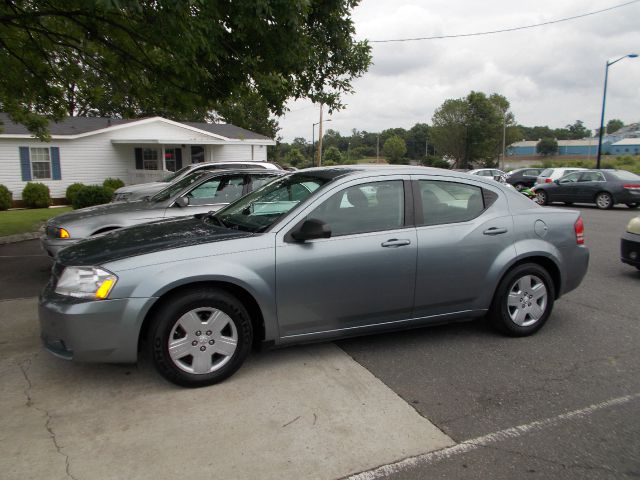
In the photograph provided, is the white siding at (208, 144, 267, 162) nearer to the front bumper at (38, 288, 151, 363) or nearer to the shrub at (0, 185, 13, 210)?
the shrub at (0, 185, 13, 210)

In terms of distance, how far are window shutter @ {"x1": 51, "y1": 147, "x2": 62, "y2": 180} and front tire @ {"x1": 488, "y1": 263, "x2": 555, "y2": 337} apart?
2077cm

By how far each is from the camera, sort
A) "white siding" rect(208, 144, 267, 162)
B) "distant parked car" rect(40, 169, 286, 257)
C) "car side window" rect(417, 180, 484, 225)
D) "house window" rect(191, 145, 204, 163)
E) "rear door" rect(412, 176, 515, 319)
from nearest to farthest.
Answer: "rear door" rect(412, 176, 515, 319)
"car side window" rect(417, 180, 484, 225)
"distant parked car" rect(40, 169, 286, 257)
"house window" rect(191, 145, 204, 163)
"white siding" rect(208, 144, 267, 162)

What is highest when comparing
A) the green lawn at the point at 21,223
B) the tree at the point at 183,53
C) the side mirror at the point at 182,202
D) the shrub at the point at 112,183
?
the tree at the point at 183,53

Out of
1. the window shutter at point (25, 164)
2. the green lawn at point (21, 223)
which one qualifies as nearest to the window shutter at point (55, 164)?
the window shutter at point (25, 164)

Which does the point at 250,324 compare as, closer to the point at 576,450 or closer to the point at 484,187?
the point at 576,450

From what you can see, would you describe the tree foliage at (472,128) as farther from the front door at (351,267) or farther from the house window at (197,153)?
the front door at (351,267)

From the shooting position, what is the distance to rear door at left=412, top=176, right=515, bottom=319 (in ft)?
14.2

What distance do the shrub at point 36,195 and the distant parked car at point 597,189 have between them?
64.8ft

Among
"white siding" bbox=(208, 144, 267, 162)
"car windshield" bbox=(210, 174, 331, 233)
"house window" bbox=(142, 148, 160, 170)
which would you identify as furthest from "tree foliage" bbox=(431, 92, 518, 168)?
"car windshield" bbox=(210, 174, 331, 233)

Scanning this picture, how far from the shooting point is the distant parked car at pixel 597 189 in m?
17.8

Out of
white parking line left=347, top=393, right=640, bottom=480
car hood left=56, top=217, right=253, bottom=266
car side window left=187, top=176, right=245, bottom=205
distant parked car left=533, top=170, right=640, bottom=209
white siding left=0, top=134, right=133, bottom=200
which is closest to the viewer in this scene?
white parking line left=347, top=393, right=640, bottom=480

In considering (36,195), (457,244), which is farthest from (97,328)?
(36,195)

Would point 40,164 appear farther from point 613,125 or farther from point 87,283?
point 613,125

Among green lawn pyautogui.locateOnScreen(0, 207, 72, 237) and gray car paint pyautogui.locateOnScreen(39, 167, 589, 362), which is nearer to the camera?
gray car paint pyautogui.locateOnScreen(39, 167, 589, 362)
